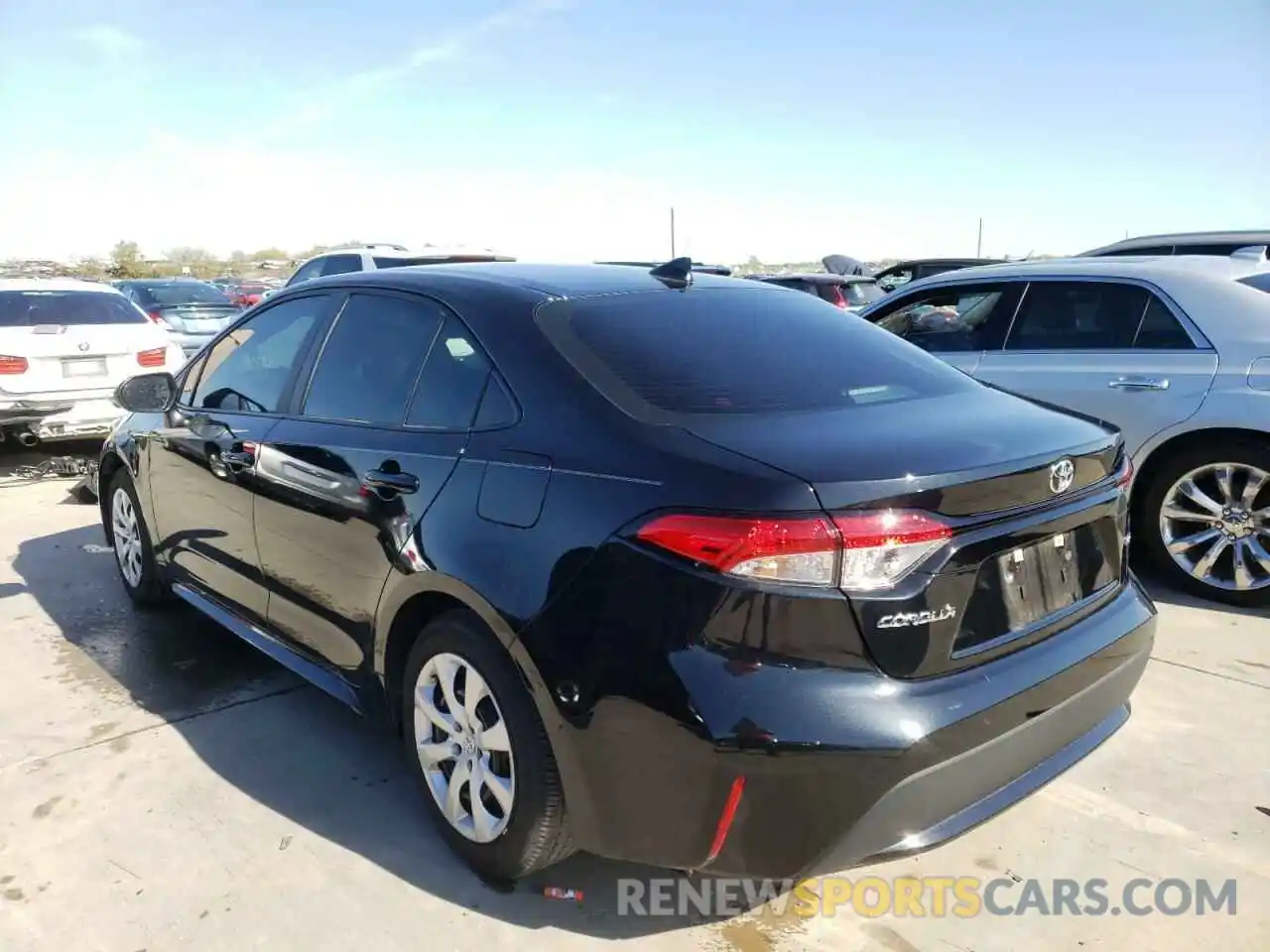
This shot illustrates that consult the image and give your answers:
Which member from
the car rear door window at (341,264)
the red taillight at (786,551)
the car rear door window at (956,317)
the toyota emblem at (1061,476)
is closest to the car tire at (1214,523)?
the car rear door window at (956,317)

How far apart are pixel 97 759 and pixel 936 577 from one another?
291 centimetres

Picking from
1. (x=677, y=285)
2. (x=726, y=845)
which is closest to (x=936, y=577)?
(x=726, y=845)

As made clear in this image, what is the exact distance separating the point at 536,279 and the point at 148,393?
7.73ft

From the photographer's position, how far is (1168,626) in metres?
4.46

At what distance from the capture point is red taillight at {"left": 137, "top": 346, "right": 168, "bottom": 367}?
8789mm

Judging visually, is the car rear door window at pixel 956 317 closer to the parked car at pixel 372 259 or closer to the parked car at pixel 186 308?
the parked car at pixel 372 259

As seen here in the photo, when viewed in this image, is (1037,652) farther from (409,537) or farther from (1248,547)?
(1248,547)

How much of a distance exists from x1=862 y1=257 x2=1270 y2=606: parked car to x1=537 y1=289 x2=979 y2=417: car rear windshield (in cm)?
199

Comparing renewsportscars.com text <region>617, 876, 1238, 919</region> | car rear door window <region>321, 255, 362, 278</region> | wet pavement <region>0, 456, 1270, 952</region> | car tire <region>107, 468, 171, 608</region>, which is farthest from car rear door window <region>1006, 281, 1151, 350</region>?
car rear door window <region>321, 255, 362, 278</region>

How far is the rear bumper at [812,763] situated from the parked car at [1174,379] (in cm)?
293

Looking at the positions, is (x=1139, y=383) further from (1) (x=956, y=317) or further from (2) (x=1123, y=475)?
(2) (x=1123, y=475)

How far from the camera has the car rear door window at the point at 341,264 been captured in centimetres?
1319

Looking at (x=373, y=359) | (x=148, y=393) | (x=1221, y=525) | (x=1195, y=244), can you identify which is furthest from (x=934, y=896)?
(x=1195, y=244)

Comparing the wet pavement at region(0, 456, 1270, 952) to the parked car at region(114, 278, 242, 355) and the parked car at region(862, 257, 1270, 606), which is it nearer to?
the parked car at region(862, 257, 1270, 606)
